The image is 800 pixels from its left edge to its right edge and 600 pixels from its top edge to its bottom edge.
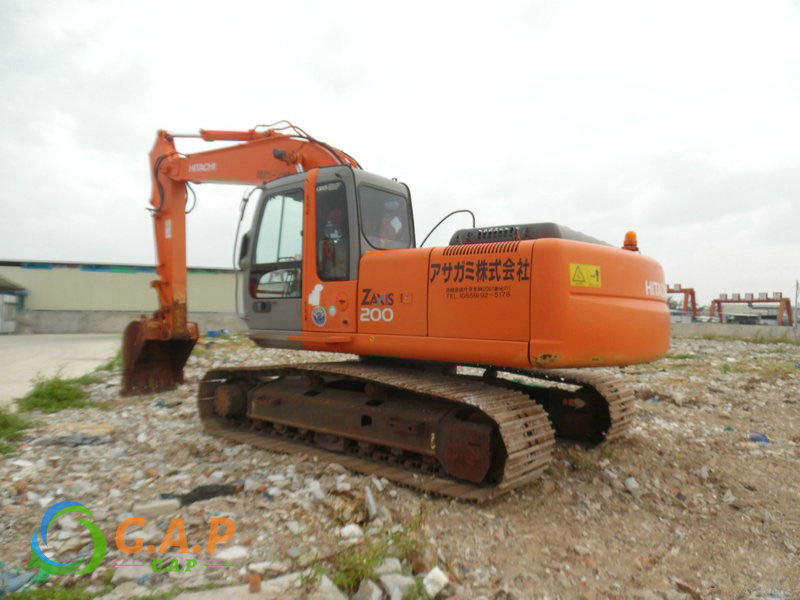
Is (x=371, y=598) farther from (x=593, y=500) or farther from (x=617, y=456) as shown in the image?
(x=617, y=456)

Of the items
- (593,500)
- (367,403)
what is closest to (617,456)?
(593,500)

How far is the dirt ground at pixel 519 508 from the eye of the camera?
2.98 meters

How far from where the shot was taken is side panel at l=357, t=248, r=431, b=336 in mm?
4246

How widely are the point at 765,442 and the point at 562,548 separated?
3.51 m

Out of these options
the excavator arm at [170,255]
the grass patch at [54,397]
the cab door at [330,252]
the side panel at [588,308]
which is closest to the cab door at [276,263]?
the cab door at [330,252]

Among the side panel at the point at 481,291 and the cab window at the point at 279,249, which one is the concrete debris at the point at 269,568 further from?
the cab window at the point at 279,249

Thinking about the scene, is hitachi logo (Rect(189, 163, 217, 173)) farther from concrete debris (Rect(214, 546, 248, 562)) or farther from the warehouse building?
the warehouse building

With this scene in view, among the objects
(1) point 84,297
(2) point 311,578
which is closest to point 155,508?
(2) point 311,578

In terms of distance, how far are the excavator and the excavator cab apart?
0.01 meters

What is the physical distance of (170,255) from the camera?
6.85 metres

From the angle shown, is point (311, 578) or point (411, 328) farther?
point (411, 328)

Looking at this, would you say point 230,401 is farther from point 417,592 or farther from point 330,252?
point 417,592

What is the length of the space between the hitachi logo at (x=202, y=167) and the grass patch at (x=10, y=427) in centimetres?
320

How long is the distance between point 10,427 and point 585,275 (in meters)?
5.46
